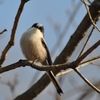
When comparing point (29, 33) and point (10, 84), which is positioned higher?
point (29, 33)

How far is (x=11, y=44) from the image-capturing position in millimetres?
1324

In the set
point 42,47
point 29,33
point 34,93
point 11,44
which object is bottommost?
point 34,93

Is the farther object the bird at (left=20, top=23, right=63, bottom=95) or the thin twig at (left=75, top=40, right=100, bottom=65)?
the bird at (left=20, top=23, right=63, bottom=95)

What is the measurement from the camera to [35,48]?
183 centimetres

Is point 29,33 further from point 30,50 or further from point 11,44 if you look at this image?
point 11,44

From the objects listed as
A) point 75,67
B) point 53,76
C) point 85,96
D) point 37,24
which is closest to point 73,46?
point 53,76

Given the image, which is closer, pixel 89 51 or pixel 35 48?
pixel 89 51

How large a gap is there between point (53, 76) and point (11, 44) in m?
0.53

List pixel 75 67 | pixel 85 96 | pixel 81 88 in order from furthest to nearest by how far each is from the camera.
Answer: pixel 81 88
pixel 85 96
pixel 75 67

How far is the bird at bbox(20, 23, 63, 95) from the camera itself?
1.79 metres

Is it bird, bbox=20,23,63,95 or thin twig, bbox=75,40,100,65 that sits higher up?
thin twig, bbox=75,40,100,65

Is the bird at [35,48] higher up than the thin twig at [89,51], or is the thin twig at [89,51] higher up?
the thin twig at [89,51]

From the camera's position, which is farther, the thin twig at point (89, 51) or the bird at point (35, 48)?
the bird at point (35, 48)

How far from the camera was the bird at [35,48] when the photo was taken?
1.79 meters
